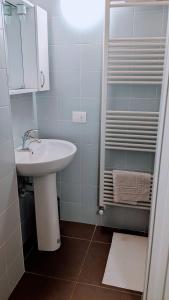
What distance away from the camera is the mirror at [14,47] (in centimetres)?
163

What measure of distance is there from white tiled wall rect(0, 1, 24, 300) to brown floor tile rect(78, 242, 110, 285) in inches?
18.6

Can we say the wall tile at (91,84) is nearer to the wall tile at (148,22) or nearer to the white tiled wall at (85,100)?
the white tiled wall at (85,100)

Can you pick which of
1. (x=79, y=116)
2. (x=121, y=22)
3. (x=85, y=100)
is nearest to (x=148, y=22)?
(x=121, y=22)

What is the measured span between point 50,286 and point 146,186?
3.35 feet

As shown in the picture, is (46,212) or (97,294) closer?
(97,294)

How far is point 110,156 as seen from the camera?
208 cm

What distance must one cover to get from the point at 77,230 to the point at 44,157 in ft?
2.63

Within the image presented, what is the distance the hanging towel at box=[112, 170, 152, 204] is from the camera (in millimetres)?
1985

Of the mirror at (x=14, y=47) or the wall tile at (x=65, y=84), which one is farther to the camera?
the wall tile at (x=65, y=84)

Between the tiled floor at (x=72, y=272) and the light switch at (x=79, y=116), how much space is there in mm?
999

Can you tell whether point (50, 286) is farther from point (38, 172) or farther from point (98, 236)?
point (38, 172)

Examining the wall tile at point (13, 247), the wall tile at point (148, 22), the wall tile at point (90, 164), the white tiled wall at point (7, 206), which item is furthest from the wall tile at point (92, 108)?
the wall tile at point (13, 247)

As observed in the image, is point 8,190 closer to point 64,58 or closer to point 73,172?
point 73,172

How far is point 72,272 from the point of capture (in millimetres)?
1756
